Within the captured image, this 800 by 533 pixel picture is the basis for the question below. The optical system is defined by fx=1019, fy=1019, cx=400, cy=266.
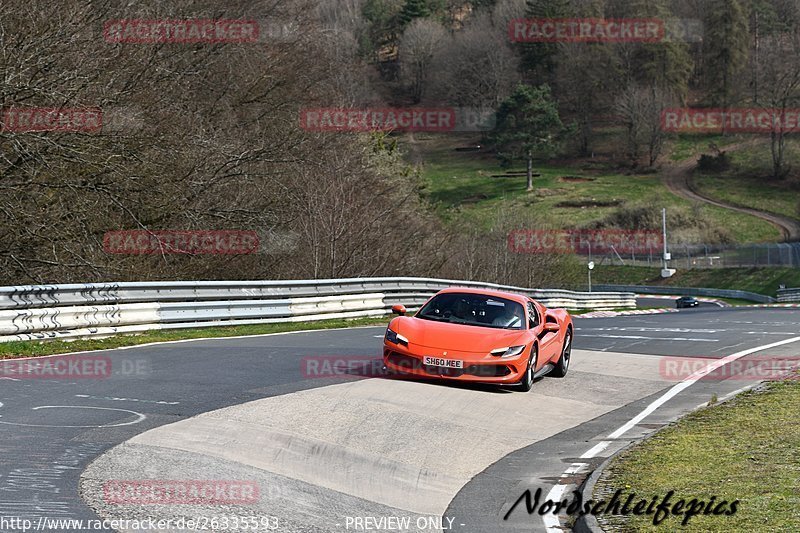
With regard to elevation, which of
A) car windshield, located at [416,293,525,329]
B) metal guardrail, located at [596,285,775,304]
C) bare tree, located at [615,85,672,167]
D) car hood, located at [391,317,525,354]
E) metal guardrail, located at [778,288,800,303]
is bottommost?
metal guardrail, located at [596,285,775,304]

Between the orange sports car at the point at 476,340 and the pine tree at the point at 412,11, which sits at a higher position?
the pine tree at the point at 412,11

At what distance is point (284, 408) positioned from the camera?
1084 cm

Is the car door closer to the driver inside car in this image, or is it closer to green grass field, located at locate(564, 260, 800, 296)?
the driver inside car

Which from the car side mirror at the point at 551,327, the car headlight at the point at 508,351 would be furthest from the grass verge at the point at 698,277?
the car headlight at the point at 508,351

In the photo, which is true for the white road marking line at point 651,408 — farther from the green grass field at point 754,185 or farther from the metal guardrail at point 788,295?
the green grass field at point 754,185

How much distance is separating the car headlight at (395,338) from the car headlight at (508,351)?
1.16 m

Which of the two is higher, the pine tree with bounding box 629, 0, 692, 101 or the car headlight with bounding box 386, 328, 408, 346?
the pine tree with bounding box 629, 0, 692, 101

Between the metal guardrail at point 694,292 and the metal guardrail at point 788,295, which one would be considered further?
the metal guardrail at point 694,292

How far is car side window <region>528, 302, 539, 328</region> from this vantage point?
14523 mm

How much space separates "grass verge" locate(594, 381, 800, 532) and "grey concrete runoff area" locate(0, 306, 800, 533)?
513 millimetres

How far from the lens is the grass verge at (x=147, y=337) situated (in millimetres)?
15195

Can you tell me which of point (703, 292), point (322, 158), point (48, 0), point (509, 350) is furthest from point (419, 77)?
point (509, 350)

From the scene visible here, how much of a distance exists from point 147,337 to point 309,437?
30.4 ft

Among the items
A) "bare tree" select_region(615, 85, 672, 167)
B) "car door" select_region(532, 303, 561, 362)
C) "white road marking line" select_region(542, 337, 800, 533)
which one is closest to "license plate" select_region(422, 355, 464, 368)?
"car door" select_region(532, 303, 561, 362)
